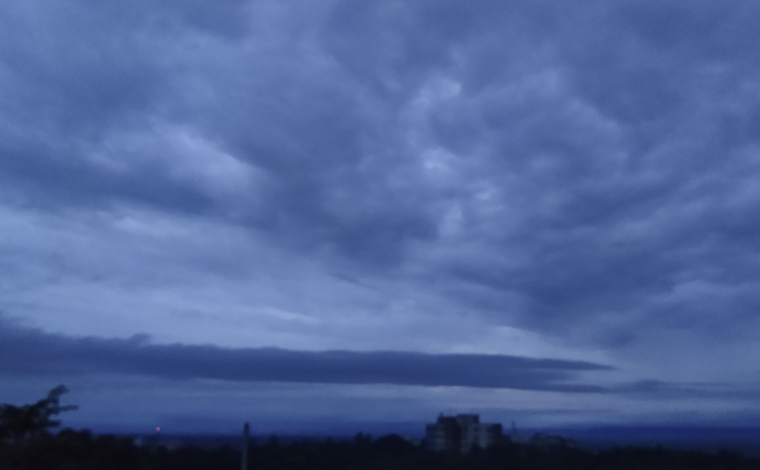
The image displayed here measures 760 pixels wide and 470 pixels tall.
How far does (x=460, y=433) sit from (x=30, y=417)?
11.8 meters

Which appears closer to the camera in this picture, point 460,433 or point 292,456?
point 292,456

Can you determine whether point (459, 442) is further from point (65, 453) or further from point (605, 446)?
point (65, 453)

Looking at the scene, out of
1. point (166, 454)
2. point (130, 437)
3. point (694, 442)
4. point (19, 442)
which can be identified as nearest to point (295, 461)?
point (166, 454)

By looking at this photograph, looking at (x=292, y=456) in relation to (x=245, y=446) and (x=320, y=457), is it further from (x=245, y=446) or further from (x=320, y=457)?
(x=245, y=446)

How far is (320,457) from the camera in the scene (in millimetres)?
18484

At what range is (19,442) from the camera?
17.3 m

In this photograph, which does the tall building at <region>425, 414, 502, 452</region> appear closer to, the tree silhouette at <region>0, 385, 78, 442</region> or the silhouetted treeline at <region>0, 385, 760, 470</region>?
the silhouetted treeline at <region>0, 385, 760, 470</region>

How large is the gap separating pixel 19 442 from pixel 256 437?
5.56 metres

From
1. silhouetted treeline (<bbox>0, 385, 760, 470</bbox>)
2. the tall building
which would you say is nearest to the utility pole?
silhouetted treeline (<bbox>0, 385, 760, 470</bbox>)

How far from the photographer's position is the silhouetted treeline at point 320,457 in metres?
16.6

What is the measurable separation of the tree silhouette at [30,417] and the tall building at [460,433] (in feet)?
32.6

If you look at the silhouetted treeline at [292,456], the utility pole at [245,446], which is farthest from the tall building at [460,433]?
the utility pole at [245,446]

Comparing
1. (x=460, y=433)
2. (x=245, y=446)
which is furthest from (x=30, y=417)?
(x=460, y=433)

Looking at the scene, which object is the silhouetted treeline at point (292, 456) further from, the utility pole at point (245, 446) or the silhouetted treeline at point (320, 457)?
the utility pole at point (245, 446)
